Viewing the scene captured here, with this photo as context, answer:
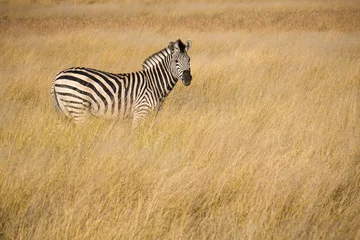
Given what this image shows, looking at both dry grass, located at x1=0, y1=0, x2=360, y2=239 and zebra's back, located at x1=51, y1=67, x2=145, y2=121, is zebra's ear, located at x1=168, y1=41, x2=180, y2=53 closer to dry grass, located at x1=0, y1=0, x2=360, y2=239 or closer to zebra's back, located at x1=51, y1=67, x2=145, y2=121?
zebra's back, located at x1=51, y1=67, x2=145, y2=121

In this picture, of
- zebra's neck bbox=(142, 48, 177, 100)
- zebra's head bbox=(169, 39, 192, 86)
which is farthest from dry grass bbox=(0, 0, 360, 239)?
zebra's head bbox=(169, 39, 192, 86)

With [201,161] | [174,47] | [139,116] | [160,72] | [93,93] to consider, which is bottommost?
[201,161]

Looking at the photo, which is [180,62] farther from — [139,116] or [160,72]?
[139,116]

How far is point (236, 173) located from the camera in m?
3.26

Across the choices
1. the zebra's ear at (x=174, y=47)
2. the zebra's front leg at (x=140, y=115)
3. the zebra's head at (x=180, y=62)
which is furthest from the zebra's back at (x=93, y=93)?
the zebra's ear at (x=174, y=47)

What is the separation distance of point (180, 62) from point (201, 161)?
1938 mm

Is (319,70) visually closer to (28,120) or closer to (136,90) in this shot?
(136,90)

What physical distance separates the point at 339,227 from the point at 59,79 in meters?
3.59

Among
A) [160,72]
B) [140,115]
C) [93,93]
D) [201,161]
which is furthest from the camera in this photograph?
[160,72]

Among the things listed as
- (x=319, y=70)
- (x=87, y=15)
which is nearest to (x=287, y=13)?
(x=87, y=15)

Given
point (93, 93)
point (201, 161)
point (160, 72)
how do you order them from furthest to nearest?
point (160, 72) → point (93, 93) → point (201, 161)

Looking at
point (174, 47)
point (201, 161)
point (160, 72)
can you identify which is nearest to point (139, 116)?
point (160, 72)

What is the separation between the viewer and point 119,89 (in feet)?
15.8

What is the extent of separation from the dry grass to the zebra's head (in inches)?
20.2
